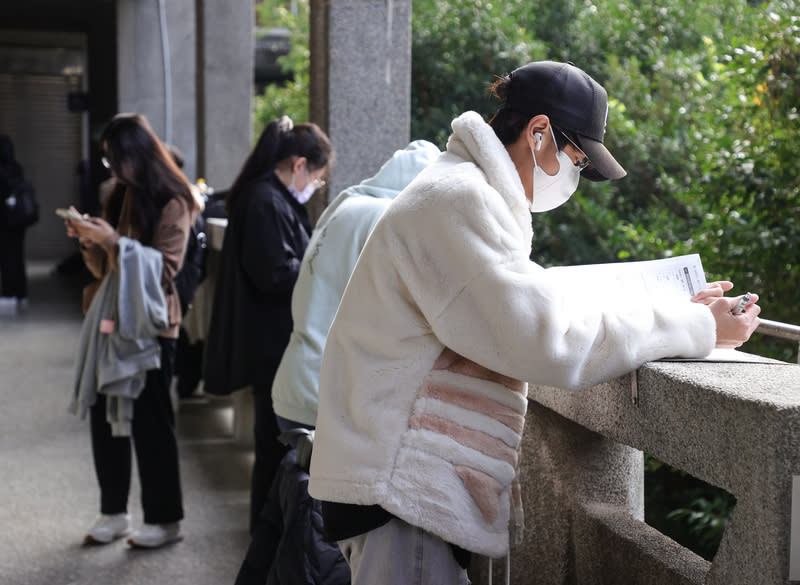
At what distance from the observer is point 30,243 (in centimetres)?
2256

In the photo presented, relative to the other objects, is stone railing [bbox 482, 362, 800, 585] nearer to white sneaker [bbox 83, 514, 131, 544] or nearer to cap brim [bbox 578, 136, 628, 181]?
cap brim [bbox 578, 136, 628, 181]

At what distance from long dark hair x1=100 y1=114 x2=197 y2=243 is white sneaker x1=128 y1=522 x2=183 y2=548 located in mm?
1361

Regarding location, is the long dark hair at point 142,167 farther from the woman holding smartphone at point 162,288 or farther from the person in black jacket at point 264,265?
the person in black jacket at point 264,265

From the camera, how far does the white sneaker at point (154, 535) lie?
4.75m

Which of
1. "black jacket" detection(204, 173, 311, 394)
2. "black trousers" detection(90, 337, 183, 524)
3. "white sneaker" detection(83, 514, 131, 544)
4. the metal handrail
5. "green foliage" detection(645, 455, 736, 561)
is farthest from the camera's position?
"green foliage" detection(645, 455, 736, 561)

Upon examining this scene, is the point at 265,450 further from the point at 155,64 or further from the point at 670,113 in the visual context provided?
the point at 155,64

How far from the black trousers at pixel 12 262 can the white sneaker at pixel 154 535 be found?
380 inches

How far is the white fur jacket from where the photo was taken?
1.96 m

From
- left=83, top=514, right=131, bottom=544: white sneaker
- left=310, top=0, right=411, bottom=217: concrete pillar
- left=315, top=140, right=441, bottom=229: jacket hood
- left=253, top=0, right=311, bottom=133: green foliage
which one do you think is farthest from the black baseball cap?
left=253, top=0, right=311, bottom=133: green foliage

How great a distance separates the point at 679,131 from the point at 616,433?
21.8ft

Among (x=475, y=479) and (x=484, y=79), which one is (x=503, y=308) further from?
(x=484, y=79)

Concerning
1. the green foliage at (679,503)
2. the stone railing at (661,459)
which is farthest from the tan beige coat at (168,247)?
the green foliage at (679,503)

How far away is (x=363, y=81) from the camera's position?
4.69 m

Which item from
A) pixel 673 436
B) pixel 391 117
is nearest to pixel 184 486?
pixel 391 117
